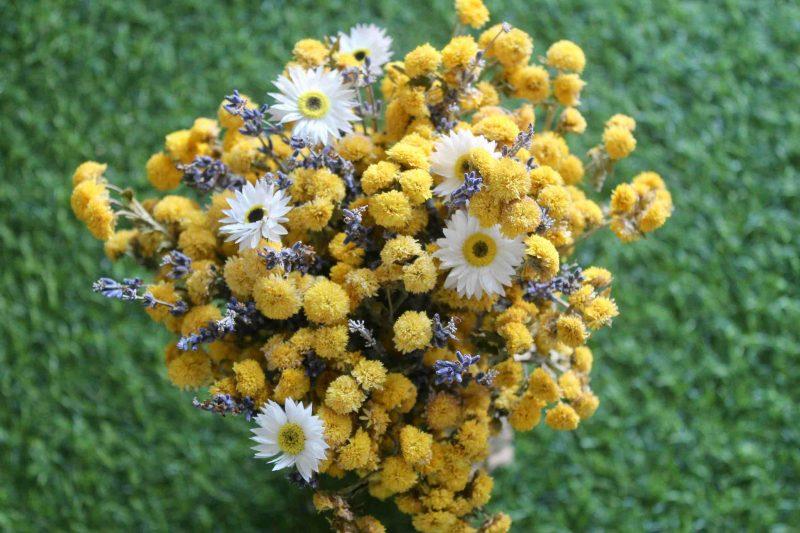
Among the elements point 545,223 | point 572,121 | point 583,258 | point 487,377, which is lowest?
point 487,377

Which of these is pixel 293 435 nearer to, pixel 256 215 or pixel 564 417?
pixel 256 215

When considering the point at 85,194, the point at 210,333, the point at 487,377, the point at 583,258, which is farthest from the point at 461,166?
the point at 583,258

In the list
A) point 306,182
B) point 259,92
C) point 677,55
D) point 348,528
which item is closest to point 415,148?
point 306,182

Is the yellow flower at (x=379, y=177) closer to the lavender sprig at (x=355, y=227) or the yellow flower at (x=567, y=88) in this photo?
the lavender sprig at (x=355, y=227)

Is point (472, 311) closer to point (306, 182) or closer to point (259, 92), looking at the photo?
point (306, 182)

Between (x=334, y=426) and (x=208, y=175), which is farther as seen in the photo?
(x=208, y=175)

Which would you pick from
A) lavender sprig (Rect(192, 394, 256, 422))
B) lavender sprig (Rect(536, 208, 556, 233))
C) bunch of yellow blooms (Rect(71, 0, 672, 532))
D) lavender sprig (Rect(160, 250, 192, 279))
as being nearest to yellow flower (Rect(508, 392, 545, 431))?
bunch of yellow blooms (Rect(71, 0, 672, 532))

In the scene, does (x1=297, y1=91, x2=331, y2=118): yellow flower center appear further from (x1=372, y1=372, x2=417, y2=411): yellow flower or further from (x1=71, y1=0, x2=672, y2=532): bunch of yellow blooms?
(x1=372, y1=372, x2=417, y2=411): yellow flower
